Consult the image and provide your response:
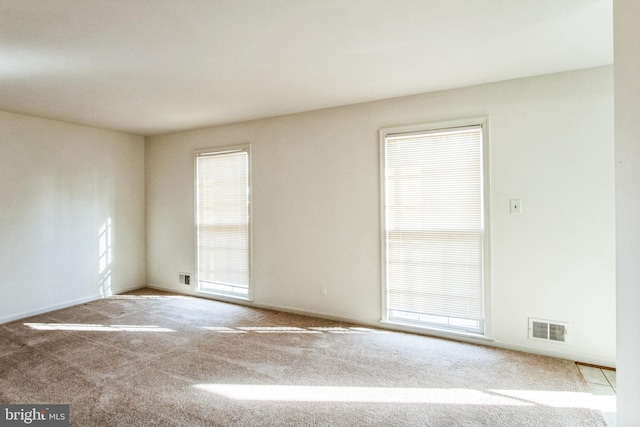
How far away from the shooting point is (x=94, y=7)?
6.50 ft

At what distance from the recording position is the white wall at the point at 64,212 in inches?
165

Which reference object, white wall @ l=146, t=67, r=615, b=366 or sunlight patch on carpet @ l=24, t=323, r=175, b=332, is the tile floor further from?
sunlight patch on carpet @ l=24, t=323, r=175, b=332

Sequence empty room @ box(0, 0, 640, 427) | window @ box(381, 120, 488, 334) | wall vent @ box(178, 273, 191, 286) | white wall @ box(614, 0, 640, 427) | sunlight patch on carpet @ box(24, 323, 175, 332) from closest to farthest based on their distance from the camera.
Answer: white wall @ box(614, 0, 640, 427) → empty room @ box(0, 0, 640, 427) → window @ box(381, 120, 488, 334) → sunlight patch on carpet @ box(24, 323, 175, 332) → wall vent @ box(178, 273, 191, 286)

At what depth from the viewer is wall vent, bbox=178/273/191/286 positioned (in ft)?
17.6

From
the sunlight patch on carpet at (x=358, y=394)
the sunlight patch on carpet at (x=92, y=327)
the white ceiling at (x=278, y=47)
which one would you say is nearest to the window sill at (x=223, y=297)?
the sunlight patch on carpet at (x=92, y=327)

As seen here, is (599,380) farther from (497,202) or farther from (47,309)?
(47,309)

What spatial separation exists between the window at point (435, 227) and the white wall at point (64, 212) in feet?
13.9

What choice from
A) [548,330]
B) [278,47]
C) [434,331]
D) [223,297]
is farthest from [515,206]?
[223,297]

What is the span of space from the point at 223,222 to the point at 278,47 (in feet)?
10.0

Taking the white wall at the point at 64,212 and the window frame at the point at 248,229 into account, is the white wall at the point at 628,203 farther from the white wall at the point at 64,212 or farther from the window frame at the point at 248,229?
the white wall at the point at 64,212

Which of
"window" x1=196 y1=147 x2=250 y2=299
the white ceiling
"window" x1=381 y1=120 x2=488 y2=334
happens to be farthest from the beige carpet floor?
the white ceiling

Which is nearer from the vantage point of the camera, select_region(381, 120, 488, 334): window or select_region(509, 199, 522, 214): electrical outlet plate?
select_region(509, 199, 522, 214): electrical outlet plate

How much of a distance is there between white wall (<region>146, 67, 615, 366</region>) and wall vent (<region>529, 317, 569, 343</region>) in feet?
0.16

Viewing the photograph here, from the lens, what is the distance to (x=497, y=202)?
3.29 m
